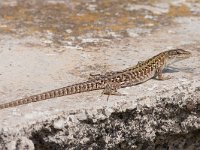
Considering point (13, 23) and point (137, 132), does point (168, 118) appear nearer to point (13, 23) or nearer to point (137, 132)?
point (137, 132)

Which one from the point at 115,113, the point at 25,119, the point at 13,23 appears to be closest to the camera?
the point at 25,119

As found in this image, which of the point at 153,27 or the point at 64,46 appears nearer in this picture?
the point at 64,46

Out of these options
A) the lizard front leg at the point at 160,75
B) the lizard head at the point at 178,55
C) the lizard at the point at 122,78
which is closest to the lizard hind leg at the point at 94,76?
the lizard at the point at 122,78

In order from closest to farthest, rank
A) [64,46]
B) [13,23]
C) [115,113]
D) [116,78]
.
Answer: [115,113] → [116,78] → [64,46] → [13,23]

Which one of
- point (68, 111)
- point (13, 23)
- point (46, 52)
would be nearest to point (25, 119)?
point (68, 111)

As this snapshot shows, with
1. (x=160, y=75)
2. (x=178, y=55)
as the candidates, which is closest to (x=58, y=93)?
(x=160, y=75)

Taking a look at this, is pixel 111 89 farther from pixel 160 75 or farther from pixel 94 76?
pixel 160 75

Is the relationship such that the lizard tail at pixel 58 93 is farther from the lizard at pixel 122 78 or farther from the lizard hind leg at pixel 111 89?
the lizard hind leg at pixel 111 89
